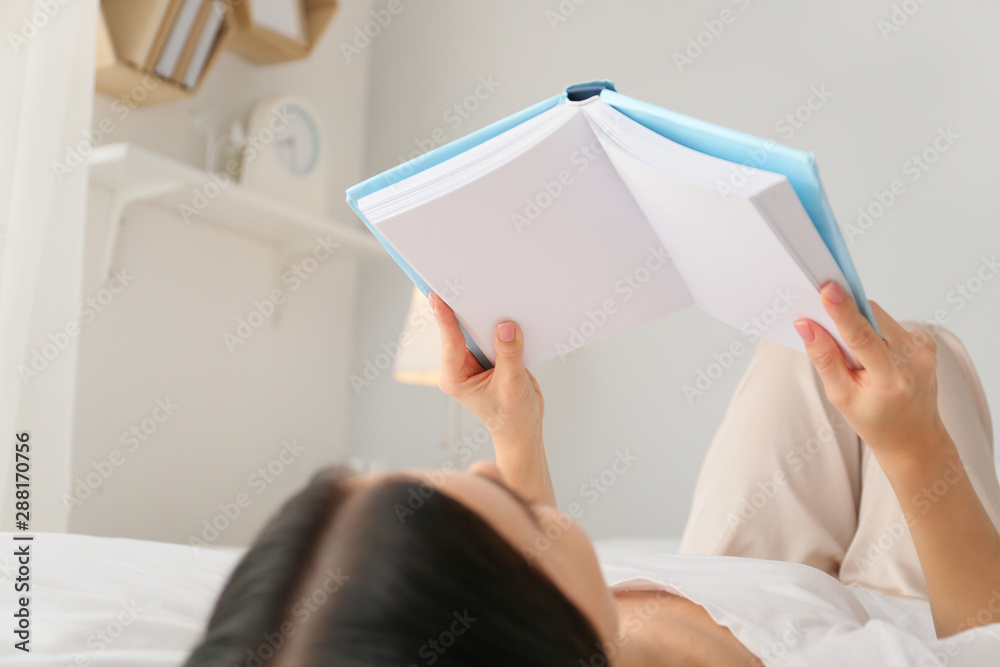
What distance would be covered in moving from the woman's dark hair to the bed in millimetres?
94

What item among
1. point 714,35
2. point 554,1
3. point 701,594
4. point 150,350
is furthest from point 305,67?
point 701,594

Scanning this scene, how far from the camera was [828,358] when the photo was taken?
592mm

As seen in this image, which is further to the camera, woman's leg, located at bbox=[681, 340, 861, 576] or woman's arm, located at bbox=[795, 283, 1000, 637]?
woman's leg, located at bbox=[681, 340, 861, 576]

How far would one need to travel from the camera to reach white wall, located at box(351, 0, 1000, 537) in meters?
1.69

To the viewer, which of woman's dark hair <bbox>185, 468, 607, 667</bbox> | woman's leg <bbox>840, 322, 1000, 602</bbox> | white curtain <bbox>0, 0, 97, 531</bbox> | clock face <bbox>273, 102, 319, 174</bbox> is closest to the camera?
woman's dark hair <bbox>185, 468, 607, 667</bbox>

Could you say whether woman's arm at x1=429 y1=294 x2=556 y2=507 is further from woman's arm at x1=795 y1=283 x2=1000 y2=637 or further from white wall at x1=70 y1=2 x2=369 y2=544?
white wall at x1=70 y1=2 x2=369 y2=544

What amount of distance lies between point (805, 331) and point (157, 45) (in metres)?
1.46

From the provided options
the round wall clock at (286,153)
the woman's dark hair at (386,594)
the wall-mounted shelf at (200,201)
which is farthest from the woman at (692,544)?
the round wall clock at (286,153)

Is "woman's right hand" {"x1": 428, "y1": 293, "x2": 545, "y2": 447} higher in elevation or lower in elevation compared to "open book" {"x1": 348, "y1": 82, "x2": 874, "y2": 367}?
lower

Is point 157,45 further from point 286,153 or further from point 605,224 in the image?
point 605,224

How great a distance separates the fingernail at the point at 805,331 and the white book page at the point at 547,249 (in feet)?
0.44

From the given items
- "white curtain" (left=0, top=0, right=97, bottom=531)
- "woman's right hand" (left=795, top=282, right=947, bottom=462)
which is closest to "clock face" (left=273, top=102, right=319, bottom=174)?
"white curtain" (left=0, top=0, right=97, bottom=531)

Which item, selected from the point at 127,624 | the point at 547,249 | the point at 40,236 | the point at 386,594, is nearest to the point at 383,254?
the point at 40,236

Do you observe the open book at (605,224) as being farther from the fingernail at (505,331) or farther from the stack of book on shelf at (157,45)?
the stack of book on shelf at (157,45)
